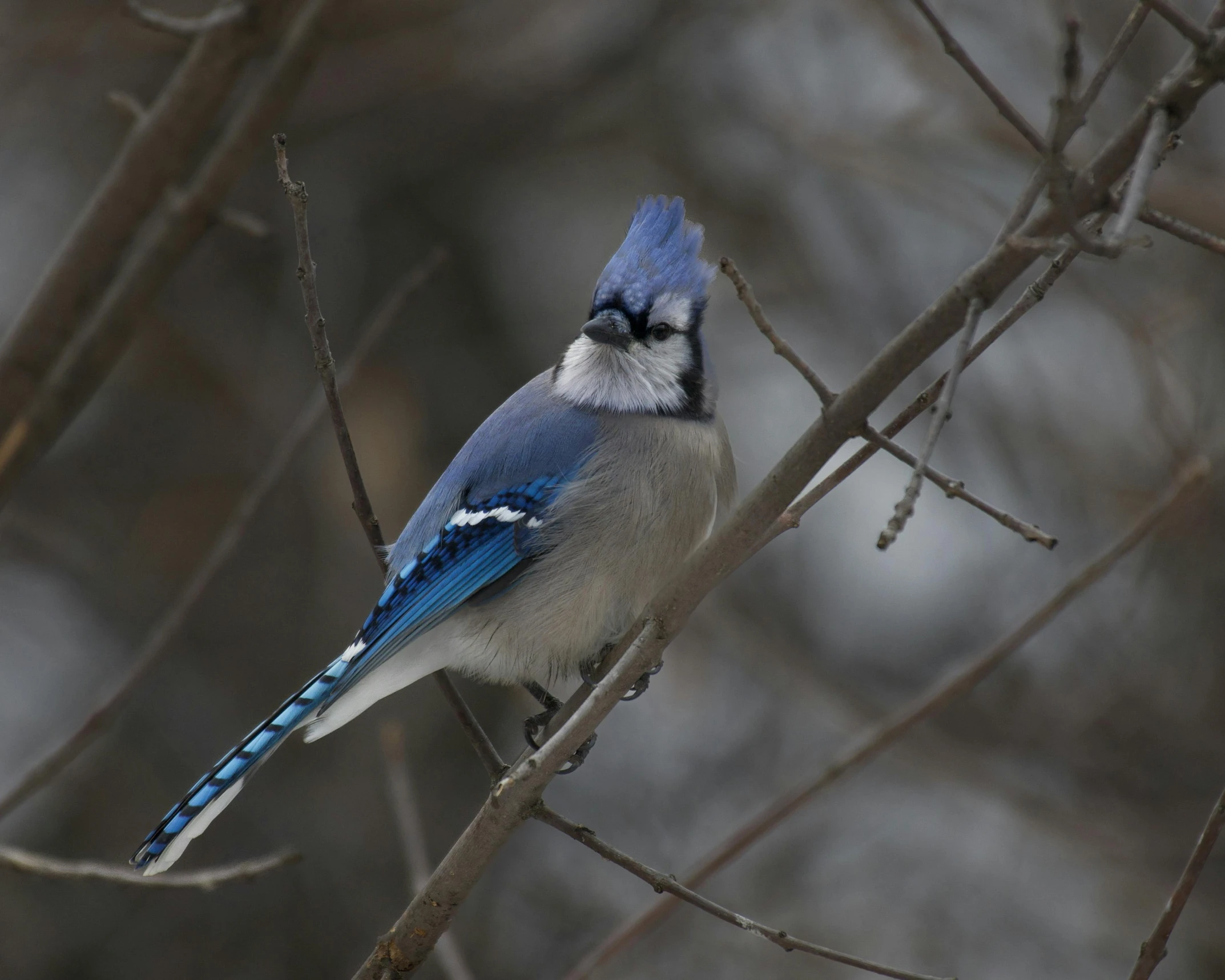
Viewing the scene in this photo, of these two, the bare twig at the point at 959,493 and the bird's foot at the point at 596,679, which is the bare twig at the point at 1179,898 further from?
the bird's foot at the point at 596,679

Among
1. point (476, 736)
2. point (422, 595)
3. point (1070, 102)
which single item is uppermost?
point (1070, 102)

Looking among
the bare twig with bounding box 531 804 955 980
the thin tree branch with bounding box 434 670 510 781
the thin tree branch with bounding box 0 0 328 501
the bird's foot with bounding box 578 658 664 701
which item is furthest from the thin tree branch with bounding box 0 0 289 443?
the bare twig with bounding box 531 804 955 980

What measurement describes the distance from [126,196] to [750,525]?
62.5 inches

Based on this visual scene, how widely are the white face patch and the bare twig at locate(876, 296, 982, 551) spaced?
132 cm

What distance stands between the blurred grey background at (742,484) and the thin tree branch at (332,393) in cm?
185

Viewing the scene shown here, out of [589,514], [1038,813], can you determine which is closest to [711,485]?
[589,514]

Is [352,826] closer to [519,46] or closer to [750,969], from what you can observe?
[750,969]

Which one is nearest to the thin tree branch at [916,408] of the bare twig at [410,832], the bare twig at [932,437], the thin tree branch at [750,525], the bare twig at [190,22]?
the thin tree branch at [750,525]

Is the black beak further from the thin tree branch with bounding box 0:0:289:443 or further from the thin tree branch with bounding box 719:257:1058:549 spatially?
the thin tree branch with bounding box 719:257:1058:549

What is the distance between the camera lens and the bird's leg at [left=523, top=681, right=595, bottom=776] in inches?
82.2

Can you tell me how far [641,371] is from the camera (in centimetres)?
258

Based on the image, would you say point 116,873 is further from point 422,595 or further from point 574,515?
point 574,515

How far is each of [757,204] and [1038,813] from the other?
2.31 meters

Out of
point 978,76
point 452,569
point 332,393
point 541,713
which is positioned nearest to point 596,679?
point 541,713
